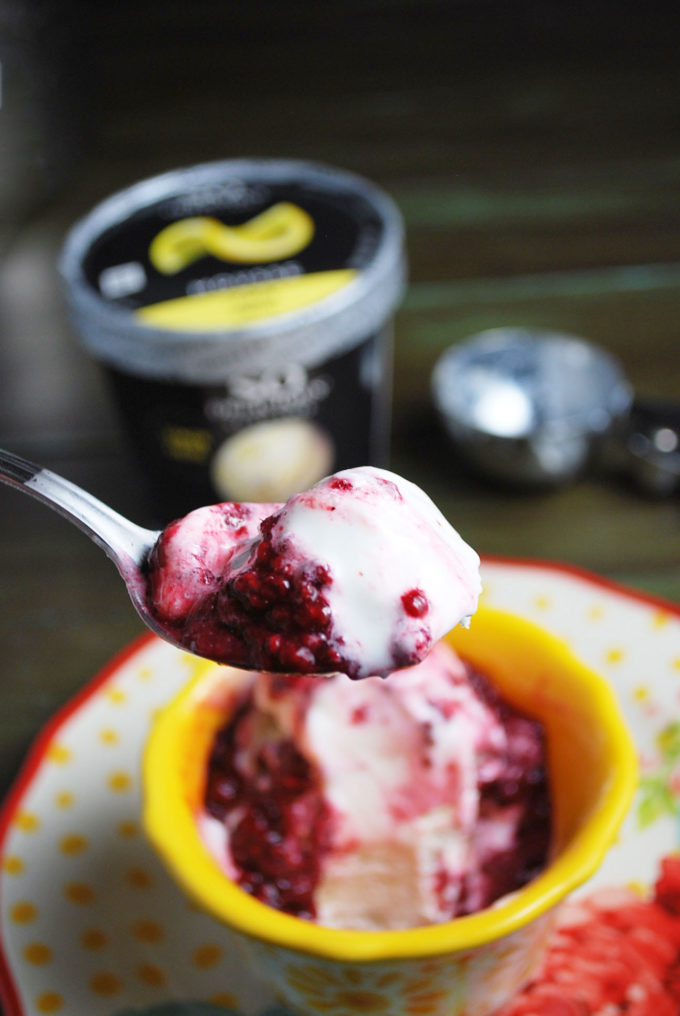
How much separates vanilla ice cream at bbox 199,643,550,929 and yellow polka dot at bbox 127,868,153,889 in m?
0.13

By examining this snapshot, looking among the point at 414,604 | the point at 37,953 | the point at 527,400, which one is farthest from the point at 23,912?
the point at 527,400

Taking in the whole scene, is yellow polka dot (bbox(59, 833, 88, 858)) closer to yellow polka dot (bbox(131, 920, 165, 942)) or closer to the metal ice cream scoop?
yellow polka dot (bbox(131, 920, 165, 942))

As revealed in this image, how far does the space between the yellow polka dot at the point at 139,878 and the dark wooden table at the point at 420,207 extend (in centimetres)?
19

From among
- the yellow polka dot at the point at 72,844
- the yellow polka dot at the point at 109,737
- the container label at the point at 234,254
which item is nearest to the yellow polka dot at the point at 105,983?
the yellow polka dot at the point at 72,844

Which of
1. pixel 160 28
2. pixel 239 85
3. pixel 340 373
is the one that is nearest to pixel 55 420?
pixel 340 373

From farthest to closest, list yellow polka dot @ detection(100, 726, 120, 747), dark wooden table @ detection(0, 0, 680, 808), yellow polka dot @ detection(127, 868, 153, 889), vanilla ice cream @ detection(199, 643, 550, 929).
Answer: dark wooden table @ detection(0, 0, 680, 808), yellow polka dot @ detection(100, 726, 120, 747), yellow polka dot @ detection(127, 868, 153, 889), vanilla ice cream @ detection(199, 643, 550, 929)

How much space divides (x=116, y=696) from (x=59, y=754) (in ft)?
0.28

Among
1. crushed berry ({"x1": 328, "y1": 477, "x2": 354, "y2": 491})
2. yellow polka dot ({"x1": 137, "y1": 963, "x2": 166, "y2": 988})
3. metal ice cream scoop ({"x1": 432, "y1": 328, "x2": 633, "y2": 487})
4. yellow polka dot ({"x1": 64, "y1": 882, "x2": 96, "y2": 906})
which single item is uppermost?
crushed berry ({"x1": 328, "y1": 477, "x2": 354, "y2": 491})

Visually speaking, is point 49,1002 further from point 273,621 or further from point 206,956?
point 273,621

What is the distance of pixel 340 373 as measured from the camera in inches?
46.7

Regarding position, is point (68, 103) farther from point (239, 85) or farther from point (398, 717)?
point (398, 717)

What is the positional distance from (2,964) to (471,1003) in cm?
38

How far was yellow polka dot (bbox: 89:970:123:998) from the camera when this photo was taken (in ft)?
2.80

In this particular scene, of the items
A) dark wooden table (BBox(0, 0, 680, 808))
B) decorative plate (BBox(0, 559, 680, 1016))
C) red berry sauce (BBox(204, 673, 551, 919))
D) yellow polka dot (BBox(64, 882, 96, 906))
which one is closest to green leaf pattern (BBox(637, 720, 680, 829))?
decorative plate (BBox(0, 559, 680, 1016))
